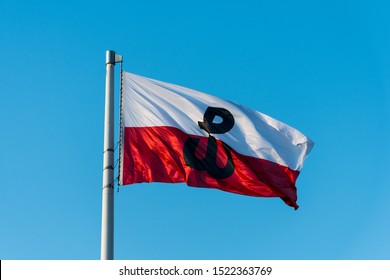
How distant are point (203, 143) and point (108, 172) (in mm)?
3311

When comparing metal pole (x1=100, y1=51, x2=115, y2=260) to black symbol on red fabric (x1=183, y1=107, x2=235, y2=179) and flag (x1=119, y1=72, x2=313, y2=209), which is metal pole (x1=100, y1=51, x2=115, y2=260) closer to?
flag (x1=119, y1=72, x2=313, y2=209)

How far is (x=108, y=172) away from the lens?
79.4 ft

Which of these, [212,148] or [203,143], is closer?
[203,143]

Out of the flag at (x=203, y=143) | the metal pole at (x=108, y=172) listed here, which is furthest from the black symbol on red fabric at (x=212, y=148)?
the metal pole at (x=108, y=172)

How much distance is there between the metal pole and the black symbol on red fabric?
2355 millimetres

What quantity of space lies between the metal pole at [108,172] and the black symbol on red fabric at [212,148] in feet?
7.73

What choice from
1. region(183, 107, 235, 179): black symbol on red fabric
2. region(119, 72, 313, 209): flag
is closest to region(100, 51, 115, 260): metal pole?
region(119, 72, 313, 209): flag

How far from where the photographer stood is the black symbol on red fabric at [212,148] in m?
26.1

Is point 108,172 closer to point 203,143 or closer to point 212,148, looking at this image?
point 203,143

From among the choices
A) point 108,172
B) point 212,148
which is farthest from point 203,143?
point 108,172

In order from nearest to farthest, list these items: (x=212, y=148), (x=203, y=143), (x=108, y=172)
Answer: (x=108, y=172) → (x=203, y=143) → (x=212, y=148)
